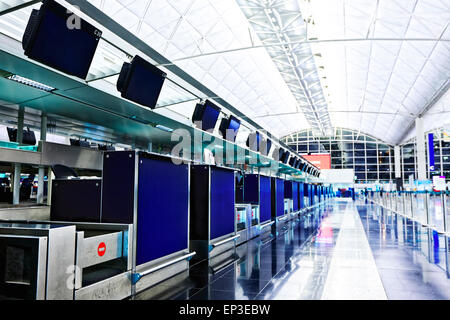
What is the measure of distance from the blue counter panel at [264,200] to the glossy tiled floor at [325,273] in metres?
1.84

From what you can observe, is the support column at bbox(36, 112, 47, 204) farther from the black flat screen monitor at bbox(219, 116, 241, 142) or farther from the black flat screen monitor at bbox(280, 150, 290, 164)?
the black flat screen monitor at bbox(280, 150, 290, 164)

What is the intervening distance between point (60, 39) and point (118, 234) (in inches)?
84.6

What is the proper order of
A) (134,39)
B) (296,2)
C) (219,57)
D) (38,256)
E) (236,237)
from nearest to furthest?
1. (38,256)
2. (134,39)
3. (236,237)
4. (296,2)
5. (219,57)

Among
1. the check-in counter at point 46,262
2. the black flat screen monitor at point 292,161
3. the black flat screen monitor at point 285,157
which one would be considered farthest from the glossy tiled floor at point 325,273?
the black flat screen monitor at point 292,161

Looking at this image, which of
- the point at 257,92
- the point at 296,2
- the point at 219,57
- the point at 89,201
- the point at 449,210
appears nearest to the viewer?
the point at 89,201

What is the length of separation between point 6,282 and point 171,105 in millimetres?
4137

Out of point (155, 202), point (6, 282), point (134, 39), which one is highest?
point (134, 39)

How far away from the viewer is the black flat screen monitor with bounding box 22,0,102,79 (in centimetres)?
335

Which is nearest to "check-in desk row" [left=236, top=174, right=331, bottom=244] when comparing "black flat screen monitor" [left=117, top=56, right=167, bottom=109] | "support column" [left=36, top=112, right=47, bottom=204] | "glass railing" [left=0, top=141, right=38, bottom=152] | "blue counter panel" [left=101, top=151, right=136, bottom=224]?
"black flat screen monitor" [left=117, top=56, right=167, bottom=109]

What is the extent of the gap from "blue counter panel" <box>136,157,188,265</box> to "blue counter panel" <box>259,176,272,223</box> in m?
4.58

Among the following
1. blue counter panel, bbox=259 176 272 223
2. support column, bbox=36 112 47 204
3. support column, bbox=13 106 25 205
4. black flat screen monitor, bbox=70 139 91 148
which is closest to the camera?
support column, bbox=13 106 25 205

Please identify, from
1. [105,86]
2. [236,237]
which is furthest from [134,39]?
[236,237]

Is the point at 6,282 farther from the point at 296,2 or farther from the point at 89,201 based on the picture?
the point at 296,2

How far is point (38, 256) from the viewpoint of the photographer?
7.90 feet
